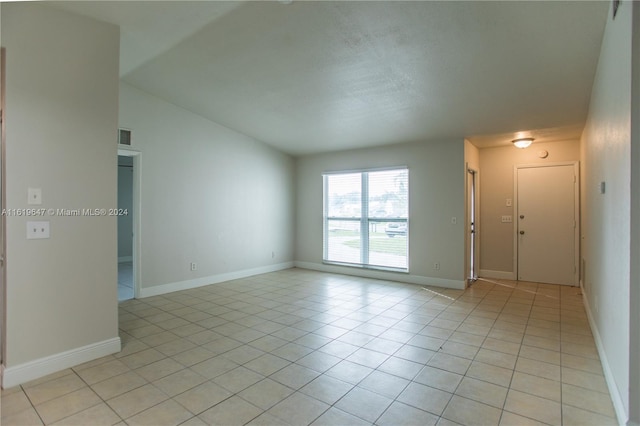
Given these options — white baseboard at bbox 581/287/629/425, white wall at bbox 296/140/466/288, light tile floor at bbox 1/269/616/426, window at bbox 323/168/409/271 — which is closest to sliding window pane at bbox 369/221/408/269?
window at bbox 323/168/409/271

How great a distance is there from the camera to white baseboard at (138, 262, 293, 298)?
4969 mm

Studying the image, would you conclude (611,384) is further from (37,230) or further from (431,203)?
(37,230)

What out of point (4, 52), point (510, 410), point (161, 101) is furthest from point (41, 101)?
point (510, 410)

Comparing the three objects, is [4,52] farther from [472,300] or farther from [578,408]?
[472,300]

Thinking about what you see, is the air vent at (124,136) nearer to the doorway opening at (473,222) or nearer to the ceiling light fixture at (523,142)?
the doorway opening at (473,222)

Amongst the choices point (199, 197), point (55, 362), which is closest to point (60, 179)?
point (55, 362)

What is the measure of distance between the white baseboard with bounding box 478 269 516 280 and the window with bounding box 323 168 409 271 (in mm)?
1664

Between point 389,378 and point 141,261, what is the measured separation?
3.93 metres

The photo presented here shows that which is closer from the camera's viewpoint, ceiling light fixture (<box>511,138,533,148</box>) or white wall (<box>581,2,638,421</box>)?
white wall (<box>581,2,638,421</box>)

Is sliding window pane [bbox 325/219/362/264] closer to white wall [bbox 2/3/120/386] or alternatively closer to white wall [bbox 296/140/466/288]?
white wall [bbox 296/140/466/288]

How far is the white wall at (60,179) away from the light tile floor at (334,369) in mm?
328

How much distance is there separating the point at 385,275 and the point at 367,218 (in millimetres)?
1141

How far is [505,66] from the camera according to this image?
10.8ft

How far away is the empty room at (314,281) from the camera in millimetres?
2260
